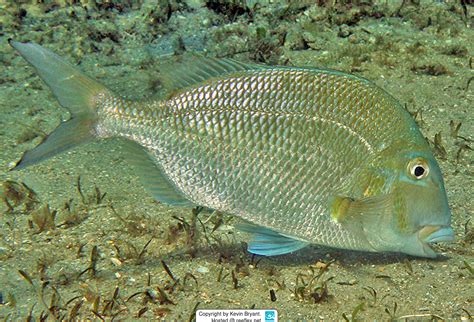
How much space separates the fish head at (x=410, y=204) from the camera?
10.2 ft

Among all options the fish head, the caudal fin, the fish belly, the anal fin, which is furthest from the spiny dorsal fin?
the fish head

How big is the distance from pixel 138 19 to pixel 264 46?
7.34ft

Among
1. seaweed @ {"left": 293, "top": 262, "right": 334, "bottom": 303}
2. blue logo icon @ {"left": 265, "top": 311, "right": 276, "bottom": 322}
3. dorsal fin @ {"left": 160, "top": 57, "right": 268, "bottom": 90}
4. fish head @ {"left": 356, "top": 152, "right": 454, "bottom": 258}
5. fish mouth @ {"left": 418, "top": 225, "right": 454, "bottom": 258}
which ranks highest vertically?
dorsal fin @ {"left": 160, "top": 57, "right": 268, "bottom": 90}

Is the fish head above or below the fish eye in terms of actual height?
below

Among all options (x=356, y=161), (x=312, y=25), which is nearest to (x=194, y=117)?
(x=356, y=161)

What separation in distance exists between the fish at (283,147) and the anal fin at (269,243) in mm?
11

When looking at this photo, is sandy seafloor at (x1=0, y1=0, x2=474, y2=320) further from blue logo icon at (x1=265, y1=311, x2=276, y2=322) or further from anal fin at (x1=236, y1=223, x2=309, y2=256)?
anal fin at (x1=236, y1=223, x2=309, y2=256)

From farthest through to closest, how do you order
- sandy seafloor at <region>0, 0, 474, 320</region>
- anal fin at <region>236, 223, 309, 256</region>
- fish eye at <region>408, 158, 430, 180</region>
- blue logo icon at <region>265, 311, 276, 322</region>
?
1. sandy seafloor at <region>0, 0, 474, 320</region>
2. blue logo icon at <region>265, 311, 276, 322</region>
3. anal fin at <region>236, 223, 309, 256</region>
4. fish eye at <region>408, 158, 430, 180</region>

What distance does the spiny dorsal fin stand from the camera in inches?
133

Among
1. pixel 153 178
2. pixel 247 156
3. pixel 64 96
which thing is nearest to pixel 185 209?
pixel 153 178

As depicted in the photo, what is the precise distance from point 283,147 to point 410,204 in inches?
32.2

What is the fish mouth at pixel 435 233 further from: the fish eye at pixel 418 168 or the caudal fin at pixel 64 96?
the caudal fin at pixel 64 96

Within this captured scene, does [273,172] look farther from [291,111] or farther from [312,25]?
[312,25]

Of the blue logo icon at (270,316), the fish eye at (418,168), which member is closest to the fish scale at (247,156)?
the fish eye at (418,168)
